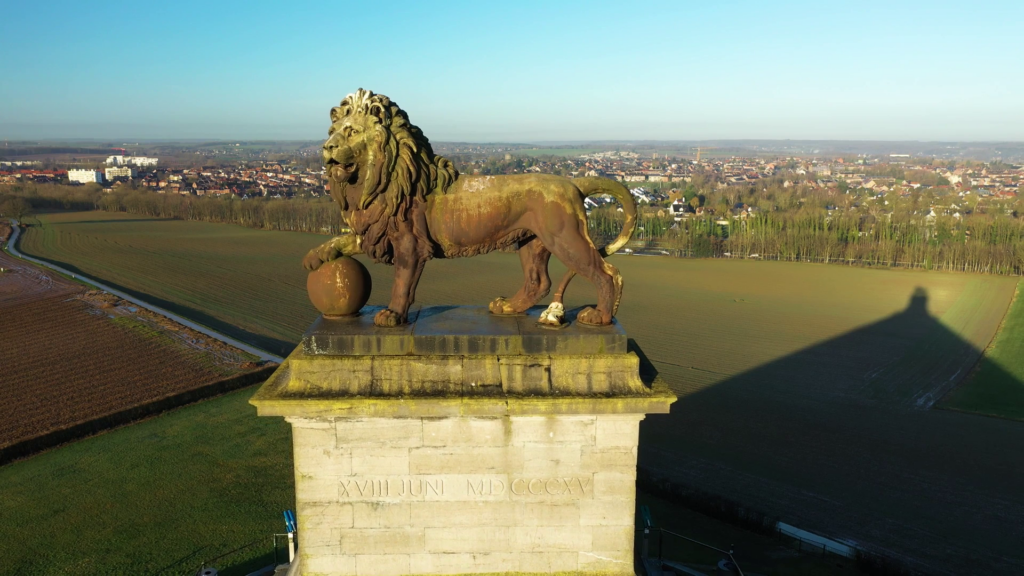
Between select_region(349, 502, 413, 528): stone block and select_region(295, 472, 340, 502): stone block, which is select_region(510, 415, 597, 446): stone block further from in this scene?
select_region(295, 472, 340, 502): stone block

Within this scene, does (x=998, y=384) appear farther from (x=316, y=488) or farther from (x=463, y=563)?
(x=316, y=488)

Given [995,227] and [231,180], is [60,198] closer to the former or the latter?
[231,180]

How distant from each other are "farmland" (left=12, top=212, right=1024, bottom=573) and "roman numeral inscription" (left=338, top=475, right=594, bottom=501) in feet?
49.4

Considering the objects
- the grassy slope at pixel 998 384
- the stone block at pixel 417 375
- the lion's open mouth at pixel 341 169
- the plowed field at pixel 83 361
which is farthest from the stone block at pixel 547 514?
the grassy slope at pixel 998 384

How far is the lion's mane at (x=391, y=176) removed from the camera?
8070 mm

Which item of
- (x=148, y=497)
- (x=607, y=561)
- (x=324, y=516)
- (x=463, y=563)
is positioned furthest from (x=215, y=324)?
(x=607, y=561)

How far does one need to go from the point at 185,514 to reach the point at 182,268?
52.8 m

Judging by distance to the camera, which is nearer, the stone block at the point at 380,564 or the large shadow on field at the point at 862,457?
the stone block at the point at 380,564

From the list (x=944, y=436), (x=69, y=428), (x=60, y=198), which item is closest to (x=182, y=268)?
(x=69, y=428)

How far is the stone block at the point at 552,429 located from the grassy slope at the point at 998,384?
3217 centimetres

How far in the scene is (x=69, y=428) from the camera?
25719 millimetres

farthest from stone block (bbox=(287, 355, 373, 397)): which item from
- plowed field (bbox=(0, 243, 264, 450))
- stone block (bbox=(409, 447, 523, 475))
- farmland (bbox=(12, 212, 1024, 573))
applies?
plowed field (bbox=(0, 243, 264, 450))

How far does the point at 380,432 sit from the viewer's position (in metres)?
7.74

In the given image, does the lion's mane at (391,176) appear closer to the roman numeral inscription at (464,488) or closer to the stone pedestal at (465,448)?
the stone pedestal at (465,448)
